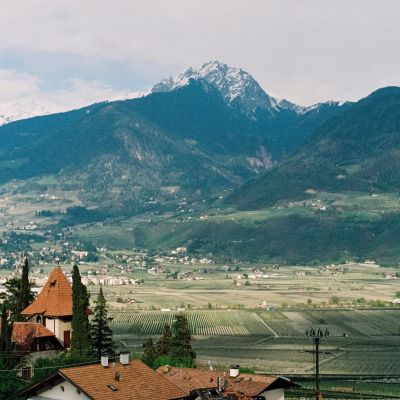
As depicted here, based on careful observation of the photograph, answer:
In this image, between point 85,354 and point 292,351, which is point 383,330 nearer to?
point 292,351

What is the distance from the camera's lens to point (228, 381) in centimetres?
7019

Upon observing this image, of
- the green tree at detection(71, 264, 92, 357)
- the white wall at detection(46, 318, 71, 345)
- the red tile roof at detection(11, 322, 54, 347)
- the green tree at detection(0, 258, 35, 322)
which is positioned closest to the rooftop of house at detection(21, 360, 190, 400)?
the green tree at detection(71, 264, 92, 357)

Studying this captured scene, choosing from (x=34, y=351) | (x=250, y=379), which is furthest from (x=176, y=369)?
(x=34, y=351)

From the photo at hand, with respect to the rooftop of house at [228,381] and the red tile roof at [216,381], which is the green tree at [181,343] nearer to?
the red tile roof at [216,381]

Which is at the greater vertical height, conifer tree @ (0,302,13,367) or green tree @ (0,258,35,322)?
green tree @ (0,258,35,322)

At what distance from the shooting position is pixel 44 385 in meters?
58.2

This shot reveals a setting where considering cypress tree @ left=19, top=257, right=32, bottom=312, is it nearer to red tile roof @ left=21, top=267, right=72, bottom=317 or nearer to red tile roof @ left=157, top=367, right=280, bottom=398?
red tile roof @ left=21, top=267, right=72, bottom=317

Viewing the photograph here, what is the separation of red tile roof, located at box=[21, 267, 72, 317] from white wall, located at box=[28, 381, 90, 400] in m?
25.9

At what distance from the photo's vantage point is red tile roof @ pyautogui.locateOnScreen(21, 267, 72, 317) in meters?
84.9

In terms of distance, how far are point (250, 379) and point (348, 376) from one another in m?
63.2

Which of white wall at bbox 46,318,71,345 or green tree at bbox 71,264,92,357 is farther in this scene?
white wall at bbox 46,318,71,345

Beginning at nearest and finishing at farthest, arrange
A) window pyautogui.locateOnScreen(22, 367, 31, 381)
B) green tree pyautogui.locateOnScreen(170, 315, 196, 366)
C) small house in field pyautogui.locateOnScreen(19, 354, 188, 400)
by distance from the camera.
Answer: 1. small house in field pyautogui.locateOnScreen(19, 354, 188, 400)
2. window pyautogui.locateOnScreen(22, 367, 31, 381)
3. green tree pyautogui.locateOnScreen(170, 315, 196, 366)

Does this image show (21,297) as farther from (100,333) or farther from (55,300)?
(100,333)

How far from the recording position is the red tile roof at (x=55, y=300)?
84938 mm
